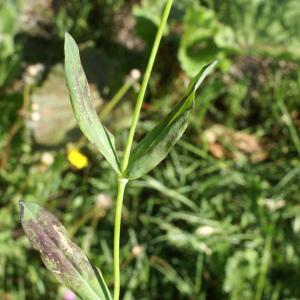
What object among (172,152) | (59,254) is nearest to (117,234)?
(59,254)

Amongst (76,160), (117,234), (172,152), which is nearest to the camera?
(117,234)

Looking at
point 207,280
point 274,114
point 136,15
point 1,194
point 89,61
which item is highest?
point 136,15

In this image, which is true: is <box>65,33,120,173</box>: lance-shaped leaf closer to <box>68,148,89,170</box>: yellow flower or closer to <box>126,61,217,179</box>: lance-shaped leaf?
<box>126,61,217,179</box>: lance-shaped leaf

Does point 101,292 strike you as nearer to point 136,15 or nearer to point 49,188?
point 49,188

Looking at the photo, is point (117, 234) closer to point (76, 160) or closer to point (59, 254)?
point (59, 254)

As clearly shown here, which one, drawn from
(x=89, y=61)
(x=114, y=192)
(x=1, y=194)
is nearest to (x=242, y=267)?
(x=114, y=192)

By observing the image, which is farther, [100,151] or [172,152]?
[172,152]
